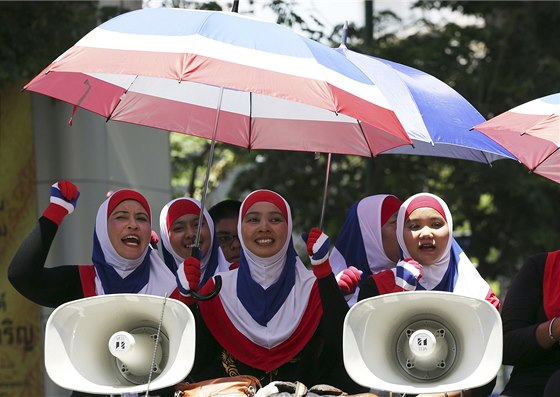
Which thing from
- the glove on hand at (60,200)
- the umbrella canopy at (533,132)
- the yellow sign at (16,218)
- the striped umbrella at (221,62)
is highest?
the striped umbrella at (221,62)

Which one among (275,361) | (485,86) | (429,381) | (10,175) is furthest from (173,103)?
(485,86)

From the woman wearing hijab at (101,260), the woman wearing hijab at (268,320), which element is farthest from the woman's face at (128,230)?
the woman wearing hijab at (268,320)

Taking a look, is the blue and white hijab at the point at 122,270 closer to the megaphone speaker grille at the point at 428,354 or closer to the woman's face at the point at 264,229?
the woman's face at the point at 264,229

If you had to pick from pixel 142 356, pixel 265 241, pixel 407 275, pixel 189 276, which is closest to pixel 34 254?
pixel 189 276

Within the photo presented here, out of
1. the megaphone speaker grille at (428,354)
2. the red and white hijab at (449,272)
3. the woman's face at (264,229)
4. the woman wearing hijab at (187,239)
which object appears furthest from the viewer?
the woman wearing hijab at (187,239)

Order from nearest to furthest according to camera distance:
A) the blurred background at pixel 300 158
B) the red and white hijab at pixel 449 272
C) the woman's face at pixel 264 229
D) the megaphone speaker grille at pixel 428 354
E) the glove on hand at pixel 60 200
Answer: the megaphone speaker grille at pixel 428 354 → the glove on hand at pixel 60 200 → the woman's face at pixel 264 229 → the red and white hijab at pixel 449 272 → the blurred background at pixel 300 158

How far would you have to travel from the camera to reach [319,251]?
5.04 metres

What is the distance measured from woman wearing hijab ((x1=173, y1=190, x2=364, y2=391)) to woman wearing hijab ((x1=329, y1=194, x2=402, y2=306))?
2.37ft

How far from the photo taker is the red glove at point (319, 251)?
5.03 meters

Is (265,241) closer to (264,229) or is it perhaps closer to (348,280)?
(264,229)

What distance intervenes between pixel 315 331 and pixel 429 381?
850 mm

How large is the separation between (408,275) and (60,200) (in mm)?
1666

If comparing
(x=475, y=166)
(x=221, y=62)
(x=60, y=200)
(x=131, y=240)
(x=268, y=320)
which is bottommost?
(x=268, y=320)

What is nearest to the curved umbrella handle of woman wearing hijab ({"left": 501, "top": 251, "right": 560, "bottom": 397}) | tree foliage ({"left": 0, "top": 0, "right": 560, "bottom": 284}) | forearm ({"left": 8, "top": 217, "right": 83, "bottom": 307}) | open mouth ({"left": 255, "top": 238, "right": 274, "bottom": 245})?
open mouth ({"left": 255, "top": 238, "right": 274, "bottom": 245})
